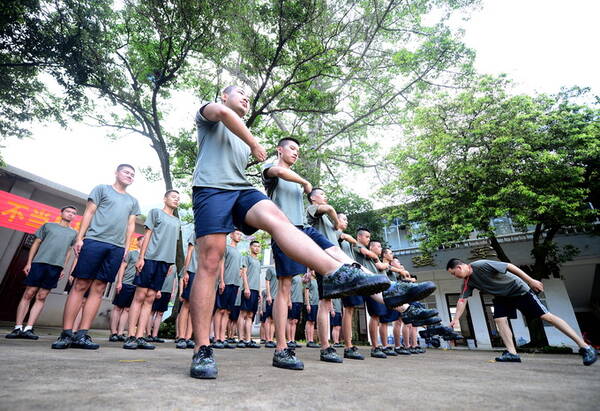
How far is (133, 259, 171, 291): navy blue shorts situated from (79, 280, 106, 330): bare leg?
0.62 m

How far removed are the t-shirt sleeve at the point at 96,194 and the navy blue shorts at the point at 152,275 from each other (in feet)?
3.28

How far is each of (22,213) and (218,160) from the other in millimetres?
11294

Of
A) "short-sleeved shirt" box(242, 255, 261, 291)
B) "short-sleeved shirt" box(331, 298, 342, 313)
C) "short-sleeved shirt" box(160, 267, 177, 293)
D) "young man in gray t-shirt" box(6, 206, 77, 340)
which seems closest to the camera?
"young man in gray t-shirt" box(6, 206, 77, 340)

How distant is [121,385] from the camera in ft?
4.43

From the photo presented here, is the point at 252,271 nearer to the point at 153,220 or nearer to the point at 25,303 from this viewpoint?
the point at 153,220

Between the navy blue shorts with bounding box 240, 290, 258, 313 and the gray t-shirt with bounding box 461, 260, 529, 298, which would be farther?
the navy blue shorts with bounding box 240, 290, 258, 313

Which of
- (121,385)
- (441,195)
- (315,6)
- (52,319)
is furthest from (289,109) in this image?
(52,319)

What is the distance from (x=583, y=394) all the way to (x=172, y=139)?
1112 centimetres

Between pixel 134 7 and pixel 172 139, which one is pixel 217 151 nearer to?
pixel 134 7

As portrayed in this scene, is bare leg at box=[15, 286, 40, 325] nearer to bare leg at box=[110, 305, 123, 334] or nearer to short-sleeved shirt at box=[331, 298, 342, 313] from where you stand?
bare leg at box=[110, 305, 123, 334]

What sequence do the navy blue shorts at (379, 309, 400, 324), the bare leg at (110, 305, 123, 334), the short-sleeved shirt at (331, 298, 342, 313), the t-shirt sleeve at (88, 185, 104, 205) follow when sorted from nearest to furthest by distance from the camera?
the t-shirt sleeve at (88, 185, 104, 205), the navy blue shorts at (379, 309, 400, 324), the bare leg at (110, 305, 123, 334), the short-sleeved shirt at (331, 298, 342, 313)

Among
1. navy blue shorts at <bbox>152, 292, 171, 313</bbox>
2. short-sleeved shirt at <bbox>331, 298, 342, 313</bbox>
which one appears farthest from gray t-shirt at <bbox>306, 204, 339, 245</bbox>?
navy blue shorts at <bbox>152, 292, 171, 313</bbox>

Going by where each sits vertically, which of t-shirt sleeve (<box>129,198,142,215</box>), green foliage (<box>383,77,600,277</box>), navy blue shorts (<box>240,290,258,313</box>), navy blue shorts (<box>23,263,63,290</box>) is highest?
green foliage (<box>383,77,600,277</box>)

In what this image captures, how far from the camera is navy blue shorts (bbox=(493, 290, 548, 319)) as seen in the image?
419cm
